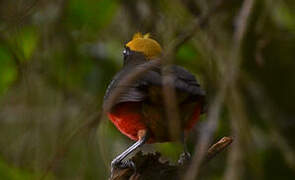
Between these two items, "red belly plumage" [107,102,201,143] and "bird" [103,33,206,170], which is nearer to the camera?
"bird" [103,33,206,170]

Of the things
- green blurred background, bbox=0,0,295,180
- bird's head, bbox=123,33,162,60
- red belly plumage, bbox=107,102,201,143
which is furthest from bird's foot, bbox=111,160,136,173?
green blurred background, bbox=0,0,295,180

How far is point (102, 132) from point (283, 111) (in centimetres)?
190

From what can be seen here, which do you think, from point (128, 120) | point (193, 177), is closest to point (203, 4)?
point (128, 120)

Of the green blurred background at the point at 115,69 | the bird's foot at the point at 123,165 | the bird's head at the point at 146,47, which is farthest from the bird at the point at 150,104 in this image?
the green blurred background at the point at 115,69

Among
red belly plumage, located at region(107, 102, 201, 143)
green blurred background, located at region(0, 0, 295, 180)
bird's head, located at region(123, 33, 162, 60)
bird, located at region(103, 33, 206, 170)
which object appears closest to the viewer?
bird, located at region(103, 33, 206, 170)

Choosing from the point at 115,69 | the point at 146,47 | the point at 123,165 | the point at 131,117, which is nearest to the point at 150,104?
the point at 131,117

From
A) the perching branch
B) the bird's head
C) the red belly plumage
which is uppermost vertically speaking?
the bird's head

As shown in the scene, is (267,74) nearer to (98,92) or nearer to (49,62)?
(98,92)

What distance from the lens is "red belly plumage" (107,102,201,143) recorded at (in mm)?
2486

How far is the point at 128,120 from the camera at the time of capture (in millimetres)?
2525

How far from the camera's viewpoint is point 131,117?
2.51 m

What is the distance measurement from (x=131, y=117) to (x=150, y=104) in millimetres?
152

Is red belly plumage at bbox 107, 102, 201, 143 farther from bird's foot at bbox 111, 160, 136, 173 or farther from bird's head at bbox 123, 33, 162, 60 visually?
bird's head at bbox 123, 33, 162, 60

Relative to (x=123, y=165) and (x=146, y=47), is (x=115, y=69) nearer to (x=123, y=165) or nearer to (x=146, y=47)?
(x=146, y=47)
